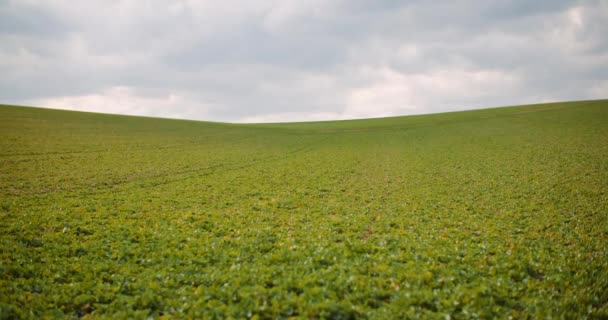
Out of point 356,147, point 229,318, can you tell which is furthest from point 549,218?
point 356,147

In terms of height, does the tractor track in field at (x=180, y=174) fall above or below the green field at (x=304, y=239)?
above

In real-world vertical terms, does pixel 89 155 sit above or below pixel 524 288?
above

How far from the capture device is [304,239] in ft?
43.1

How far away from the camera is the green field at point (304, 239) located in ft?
28.0

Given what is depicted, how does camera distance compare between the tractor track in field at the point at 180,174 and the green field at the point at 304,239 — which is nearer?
the green field at the point at 304,239

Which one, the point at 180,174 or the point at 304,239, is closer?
the point at 304,239

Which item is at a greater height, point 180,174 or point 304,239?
point 180,174

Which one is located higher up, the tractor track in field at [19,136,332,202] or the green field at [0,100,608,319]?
the tractor track in field at [19,136,332,202]

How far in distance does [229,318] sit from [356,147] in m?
43.0

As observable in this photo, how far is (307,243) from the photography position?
41.4 feet

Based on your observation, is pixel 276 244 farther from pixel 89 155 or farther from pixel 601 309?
pixel 89 155

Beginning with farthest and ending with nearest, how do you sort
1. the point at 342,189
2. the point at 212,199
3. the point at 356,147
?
1. the point at 356,147
2. the point at 342,189
3. the point at 212,199

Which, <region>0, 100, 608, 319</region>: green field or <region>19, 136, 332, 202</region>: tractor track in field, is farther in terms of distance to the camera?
<region>19, 136, 332, 202</region>: tractor track in field

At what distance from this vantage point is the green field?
28.0ft
